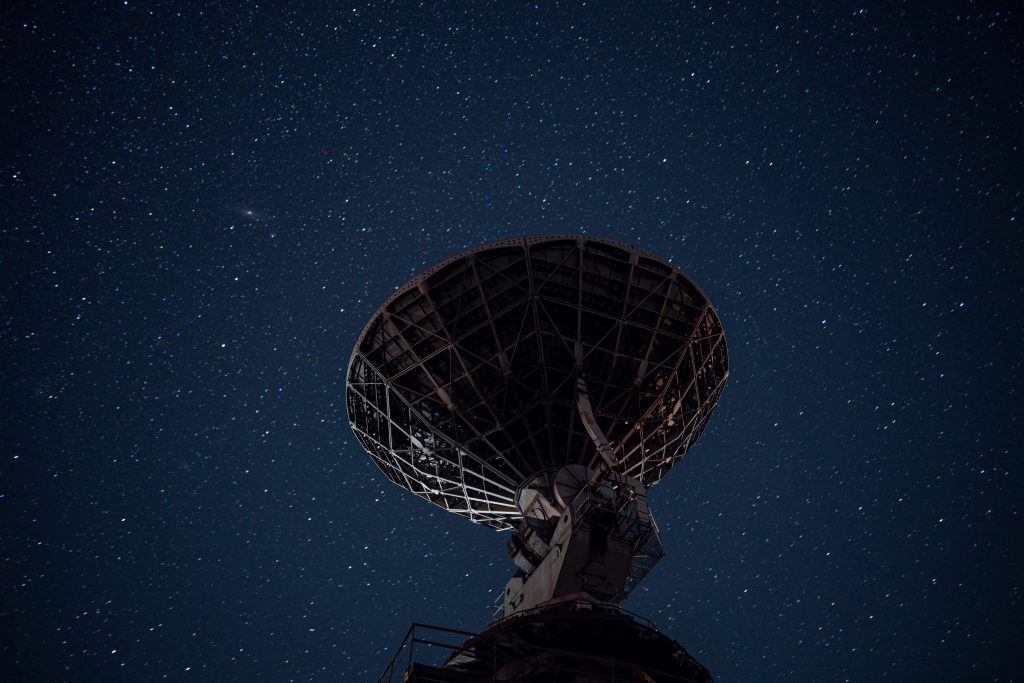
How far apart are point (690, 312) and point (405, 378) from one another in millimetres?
9043

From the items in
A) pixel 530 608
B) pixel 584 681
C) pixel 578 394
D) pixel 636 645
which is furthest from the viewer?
pixel 578 394

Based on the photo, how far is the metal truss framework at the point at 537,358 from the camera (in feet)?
69.8

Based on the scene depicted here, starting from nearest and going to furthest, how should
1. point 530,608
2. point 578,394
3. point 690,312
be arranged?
point 530,608 < point 578,394 < point 690,312

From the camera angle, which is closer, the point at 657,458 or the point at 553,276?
the point at 553,276

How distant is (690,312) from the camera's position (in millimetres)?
22312

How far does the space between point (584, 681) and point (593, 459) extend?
8.17 m

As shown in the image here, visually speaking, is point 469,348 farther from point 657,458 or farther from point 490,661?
point 490,661

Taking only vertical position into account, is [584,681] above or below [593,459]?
below

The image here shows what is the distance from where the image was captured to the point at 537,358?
21.6 meters

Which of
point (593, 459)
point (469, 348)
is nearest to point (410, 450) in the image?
point (469, 348)

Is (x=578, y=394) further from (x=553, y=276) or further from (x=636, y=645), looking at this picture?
(x=636, y=645)

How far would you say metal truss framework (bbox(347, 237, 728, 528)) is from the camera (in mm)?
21266

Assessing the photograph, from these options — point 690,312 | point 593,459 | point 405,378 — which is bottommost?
point 593,459

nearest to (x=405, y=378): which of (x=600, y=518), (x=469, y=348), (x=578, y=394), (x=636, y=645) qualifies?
(x=469, y=348)
